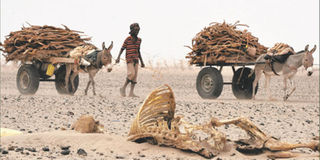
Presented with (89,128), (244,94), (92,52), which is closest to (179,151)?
(89,128)

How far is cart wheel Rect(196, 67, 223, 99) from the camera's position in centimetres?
1596

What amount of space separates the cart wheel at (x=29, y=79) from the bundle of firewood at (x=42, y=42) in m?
0.44

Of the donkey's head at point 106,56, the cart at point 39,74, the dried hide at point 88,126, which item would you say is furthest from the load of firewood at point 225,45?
the dried hide at point 88,126

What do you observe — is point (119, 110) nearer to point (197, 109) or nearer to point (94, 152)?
point (197, 109)

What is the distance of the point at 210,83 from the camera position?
1633cm

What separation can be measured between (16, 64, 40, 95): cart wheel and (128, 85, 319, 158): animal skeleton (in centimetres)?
1069

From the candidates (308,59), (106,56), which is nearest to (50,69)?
(106,56)

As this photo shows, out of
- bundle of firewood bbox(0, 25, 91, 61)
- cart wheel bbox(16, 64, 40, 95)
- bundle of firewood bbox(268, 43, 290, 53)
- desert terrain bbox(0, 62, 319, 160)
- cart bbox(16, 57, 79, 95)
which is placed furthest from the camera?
cart wheel bbox(16, 64, 40, 95)

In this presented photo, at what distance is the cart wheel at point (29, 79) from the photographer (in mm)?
16562

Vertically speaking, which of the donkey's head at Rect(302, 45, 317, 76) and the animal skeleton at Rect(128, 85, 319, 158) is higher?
the donkey's head at Rect(302, 45, 317, 76)

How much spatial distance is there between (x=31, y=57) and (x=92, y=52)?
246 centimetres

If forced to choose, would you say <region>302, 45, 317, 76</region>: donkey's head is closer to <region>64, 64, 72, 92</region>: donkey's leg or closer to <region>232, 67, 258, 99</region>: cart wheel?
<region>232, 67, 258, 99</region>: cart wheel

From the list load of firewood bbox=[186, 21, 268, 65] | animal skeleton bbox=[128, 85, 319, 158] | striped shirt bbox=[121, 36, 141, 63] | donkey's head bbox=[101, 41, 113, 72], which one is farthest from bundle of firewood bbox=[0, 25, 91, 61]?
animal skeleton bbox=[128, 85, 319, 158]

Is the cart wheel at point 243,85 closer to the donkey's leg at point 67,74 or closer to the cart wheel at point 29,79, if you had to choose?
the donkey's leg at point 67,74
